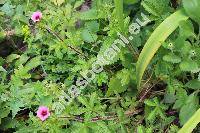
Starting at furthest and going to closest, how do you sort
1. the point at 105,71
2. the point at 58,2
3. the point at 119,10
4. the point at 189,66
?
the point at 58,2
the point at 105,71
the point at 119,10
the point at 189,66

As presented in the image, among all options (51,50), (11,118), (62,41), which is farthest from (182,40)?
(11,118)

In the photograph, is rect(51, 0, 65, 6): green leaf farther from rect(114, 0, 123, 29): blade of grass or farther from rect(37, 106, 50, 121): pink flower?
rect(37, 106, 50, 121): pink flower

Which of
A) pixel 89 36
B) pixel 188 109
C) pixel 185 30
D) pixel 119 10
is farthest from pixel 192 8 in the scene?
pixel 89 36

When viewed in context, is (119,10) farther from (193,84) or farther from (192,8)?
(193,84)

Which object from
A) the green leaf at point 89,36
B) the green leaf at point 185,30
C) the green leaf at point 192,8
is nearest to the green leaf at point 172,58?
the green leaf at point 185,30

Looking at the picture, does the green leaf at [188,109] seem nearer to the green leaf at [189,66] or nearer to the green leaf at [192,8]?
the green leaf at [189,66]

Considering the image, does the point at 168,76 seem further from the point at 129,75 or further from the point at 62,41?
the point at 62,41

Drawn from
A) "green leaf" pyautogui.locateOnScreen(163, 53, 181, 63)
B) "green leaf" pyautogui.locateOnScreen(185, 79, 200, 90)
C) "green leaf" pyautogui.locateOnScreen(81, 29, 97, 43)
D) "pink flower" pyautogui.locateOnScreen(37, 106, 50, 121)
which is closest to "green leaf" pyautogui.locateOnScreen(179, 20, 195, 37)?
"green leaf" pyautogui.locateOnScreen(163, 53, 181, 63)
